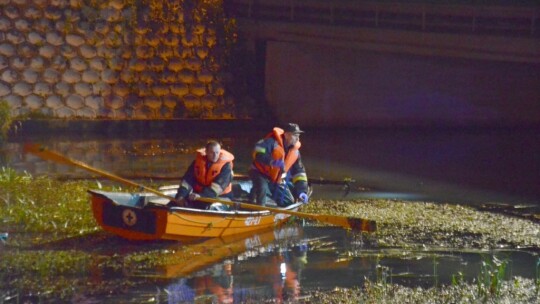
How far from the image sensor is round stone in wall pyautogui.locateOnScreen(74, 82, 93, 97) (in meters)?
30.9

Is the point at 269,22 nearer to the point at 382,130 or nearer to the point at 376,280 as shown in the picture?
the point at 382,130

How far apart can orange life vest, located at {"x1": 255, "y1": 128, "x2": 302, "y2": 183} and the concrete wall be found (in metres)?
18.1

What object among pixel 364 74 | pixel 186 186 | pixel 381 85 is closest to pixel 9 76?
pixel 364 74

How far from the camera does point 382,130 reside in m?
33.6

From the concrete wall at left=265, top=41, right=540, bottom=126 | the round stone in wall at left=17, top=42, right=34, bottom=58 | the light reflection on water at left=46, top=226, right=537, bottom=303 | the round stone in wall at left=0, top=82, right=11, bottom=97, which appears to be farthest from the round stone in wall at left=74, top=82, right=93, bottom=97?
the light reflection on water at left=46, top=226, right=537, bottom=303

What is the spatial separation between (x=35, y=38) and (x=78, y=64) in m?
1.59

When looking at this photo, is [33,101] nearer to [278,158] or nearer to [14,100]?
[14,100]

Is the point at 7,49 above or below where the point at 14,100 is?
above

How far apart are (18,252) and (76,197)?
366 cm

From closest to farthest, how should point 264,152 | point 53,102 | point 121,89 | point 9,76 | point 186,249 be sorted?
point 186,249 < point 264,152 < point 9,76 < point 53,102 < point 121,89

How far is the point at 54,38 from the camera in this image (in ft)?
102

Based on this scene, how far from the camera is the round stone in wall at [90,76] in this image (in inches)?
1227

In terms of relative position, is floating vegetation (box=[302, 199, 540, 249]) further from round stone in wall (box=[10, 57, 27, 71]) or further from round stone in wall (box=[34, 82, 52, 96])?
round stone in wall (box=[10, 57, 27, 71])

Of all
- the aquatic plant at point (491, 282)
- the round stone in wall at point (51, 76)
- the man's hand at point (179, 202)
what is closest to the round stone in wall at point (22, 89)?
the round stone in wall at point (51, 76)
